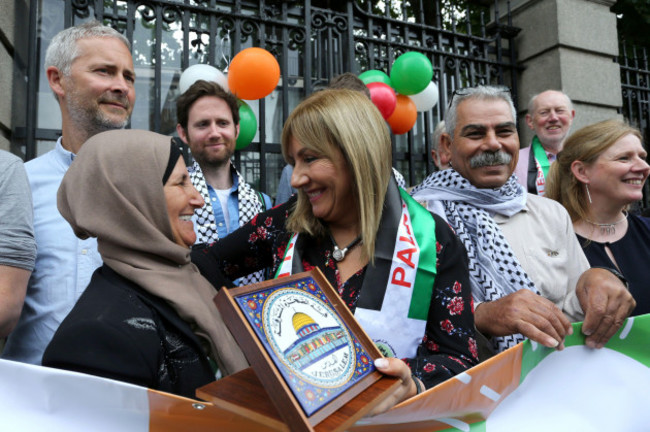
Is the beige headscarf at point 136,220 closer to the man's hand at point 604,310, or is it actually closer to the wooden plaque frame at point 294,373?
the wooden plaque frame at point 294,373

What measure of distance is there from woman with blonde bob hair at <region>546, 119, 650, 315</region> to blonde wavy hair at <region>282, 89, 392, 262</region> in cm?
138

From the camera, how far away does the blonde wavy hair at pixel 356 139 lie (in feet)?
5.65

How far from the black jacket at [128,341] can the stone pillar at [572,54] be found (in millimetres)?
5848

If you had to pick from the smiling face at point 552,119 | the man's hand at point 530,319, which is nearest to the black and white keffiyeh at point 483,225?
the man's hand at point 530,319

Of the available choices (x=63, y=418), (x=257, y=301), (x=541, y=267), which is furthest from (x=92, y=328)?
(x=541, y=267)

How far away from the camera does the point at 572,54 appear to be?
628 centimetres

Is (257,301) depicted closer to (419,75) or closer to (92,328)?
(92,328)

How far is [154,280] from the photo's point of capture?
1484 millimetres

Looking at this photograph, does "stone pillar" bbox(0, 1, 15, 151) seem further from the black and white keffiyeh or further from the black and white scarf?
the black and white keffiyeh

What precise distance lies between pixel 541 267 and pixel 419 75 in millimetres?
3231

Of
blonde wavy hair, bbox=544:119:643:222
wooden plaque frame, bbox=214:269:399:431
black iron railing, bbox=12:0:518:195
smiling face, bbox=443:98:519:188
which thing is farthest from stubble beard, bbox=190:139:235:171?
wooden plaque frame, bbox=214:269:399:431

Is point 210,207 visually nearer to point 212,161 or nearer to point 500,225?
point 212,161

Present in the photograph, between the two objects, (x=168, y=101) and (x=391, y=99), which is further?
(x=168, y=101)

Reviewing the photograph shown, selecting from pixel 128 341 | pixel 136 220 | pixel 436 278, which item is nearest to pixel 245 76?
pixel 136 220
